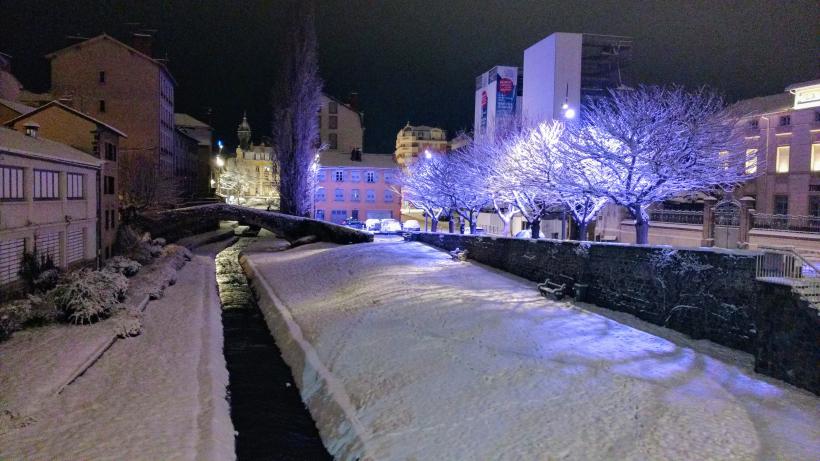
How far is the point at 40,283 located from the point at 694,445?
2284 cm

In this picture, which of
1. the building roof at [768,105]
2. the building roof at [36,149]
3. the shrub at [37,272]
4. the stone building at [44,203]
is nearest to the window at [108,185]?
the stone building at [44,203]

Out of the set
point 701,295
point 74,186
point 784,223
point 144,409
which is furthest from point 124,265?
point 784,223

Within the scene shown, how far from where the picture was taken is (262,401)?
1594 centimetres

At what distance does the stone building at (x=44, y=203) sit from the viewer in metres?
20.5

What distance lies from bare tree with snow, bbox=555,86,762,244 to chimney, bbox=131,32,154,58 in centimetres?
4898

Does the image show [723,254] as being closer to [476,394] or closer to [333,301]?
[476,394]

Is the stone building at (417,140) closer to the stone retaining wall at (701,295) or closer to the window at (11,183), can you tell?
the stone retaining wall at (701,295)

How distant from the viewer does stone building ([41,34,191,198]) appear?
54125 mm

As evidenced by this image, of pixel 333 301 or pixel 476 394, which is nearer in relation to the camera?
pixel 476 394

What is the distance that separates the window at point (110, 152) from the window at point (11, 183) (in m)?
12.3

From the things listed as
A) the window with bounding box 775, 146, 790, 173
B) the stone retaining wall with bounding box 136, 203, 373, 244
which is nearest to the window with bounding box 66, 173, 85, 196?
the stone retaining wall with bounding box 136, 203, 373, 244

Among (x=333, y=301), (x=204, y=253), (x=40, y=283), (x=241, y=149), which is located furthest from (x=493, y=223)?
(x=241, y=149)

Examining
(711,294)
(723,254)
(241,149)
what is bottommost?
(711,294)

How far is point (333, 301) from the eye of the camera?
25578 mm
